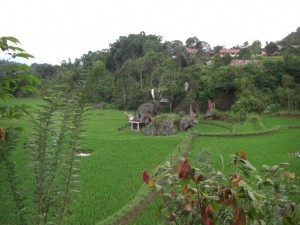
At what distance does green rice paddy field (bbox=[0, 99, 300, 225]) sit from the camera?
5.90m

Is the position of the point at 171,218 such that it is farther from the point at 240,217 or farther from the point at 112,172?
the point at 112,172

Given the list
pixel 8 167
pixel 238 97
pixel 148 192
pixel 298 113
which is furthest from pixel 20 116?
pixel 238 97

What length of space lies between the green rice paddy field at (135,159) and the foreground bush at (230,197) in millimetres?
1370

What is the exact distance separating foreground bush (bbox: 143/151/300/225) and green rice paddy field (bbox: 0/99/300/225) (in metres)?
1.37

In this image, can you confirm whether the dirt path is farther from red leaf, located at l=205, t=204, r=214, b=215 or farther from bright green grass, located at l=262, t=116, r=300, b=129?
bright green grass, located at l=262, t=116, r=300, b=129

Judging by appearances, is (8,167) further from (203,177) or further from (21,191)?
(203,177)

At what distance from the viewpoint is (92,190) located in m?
7.00

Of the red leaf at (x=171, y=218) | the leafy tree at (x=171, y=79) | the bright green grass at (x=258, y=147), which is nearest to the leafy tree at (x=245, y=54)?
the leafy tree at (x=171, y=79)

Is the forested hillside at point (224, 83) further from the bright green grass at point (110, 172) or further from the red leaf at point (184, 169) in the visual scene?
the red leaf at point (184, 169)

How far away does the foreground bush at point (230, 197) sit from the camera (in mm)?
1503

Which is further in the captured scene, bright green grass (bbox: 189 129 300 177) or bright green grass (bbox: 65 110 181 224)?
bright green grass (bbox: 189 129 300 177)

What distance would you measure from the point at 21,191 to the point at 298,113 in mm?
20813

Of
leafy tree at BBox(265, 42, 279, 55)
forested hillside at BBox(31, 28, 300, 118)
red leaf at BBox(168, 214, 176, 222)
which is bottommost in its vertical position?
red leaf at BBox(168, 214, 176, 222)

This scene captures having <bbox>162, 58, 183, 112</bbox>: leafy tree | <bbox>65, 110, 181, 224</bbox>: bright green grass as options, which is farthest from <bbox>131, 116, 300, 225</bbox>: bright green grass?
<bbox>162, 58, 183, 112</bbox>: leafy tree
